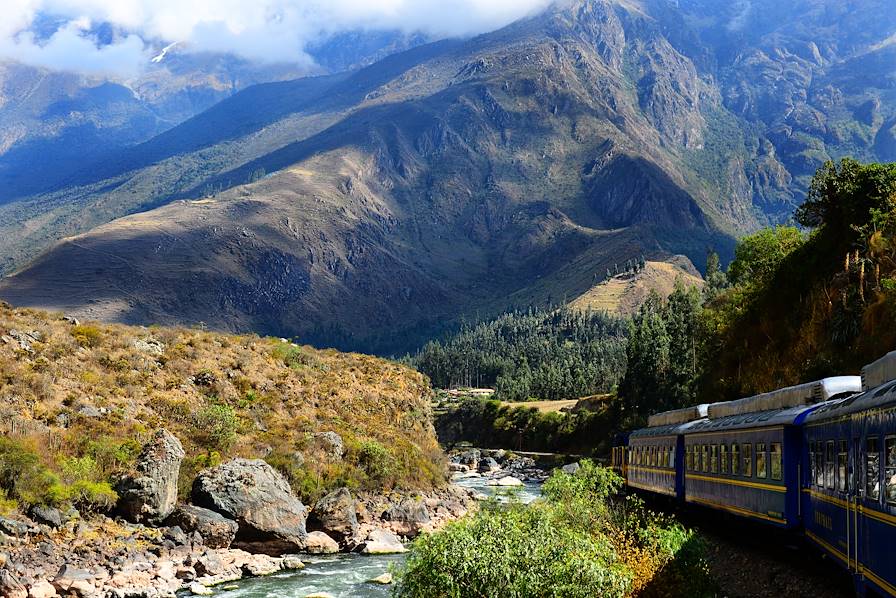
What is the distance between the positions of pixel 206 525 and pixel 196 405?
41.6ft

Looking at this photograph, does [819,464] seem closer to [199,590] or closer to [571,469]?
[199,590]

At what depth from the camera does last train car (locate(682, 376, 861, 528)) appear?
70.5 ft

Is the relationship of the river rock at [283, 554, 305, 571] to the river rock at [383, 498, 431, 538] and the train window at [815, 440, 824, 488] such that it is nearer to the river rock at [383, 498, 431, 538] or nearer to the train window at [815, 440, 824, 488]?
the river rock at [383, 498, 431, 538]

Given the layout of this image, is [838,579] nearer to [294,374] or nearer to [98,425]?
[98,425]

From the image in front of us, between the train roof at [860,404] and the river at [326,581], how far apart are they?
43.9 feet

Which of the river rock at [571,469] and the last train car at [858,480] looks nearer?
the last train car at [858,480]

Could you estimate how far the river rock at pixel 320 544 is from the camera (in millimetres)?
43812

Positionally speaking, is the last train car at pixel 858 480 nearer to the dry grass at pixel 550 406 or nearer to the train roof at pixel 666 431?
the train roof at pixel 666 431

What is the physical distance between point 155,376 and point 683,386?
237 ft

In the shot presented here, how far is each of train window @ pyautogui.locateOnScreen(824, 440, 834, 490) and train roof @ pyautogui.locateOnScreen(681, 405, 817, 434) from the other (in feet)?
8.05

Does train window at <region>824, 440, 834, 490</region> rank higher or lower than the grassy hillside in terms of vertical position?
higher

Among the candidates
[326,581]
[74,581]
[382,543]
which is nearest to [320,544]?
[382,543]

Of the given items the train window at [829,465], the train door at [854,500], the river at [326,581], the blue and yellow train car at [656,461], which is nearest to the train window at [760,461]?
the train window at [829,465]

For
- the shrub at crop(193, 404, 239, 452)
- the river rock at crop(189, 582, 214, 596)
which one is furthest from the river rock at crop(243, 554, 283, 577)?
the shrub at crop(193, 404, 239, 452)
